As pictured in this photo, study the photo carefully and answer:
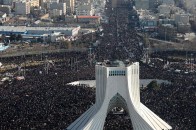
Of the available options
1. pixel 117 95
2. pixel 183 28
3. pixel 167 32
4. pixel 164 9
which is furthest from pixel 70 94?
pixel 164 9

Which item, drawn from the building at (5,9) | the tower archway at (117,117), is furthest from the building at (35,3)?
the tower archway at (117,117)

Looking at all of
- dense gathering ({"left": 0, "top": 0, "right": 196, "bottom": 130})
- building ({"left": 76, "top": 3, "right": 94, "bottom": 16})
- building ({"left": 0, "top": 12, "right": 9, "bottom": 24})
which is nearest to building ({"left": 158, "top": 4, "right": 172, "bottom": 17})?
building ({"left": 76, "top": 3, "right": 94, "bottom": 16})

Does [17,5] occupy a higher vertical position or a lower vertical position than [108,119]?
higher

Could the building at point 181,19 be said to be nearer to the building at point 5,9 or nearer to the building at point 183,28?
the building at point 183,28

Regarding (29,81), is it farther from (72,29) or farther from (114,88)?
(72,29)

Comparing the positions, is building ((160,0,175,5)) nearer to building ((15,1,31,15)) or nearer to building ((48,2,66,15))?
building ((48,2,66,15))

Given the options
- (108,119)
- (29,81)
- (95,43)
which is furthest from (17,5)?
(108,119)

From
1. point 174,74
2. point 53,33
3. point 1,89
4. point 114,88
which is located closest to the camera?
point 114,88
